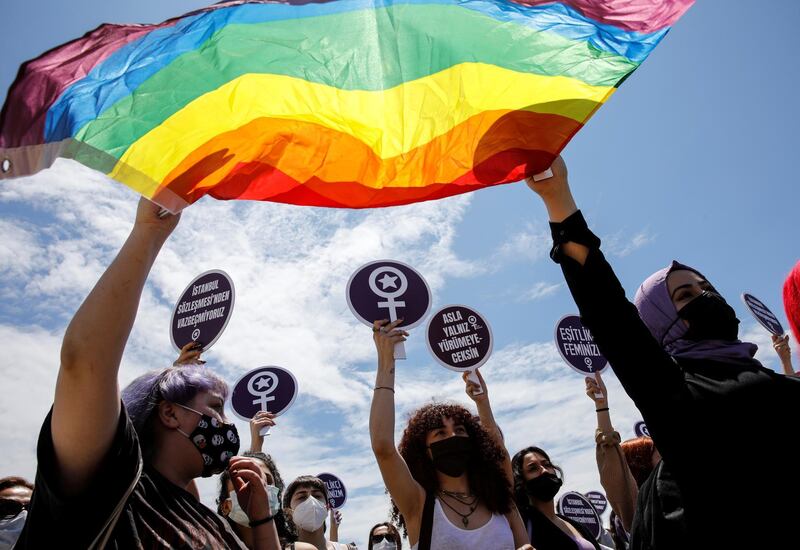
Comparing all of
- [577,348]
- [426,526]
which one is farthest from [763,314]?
[426,526]

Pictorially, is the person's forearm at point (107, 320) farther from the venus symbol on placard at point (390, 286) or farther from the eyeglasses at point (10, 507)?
the venus symbol on placard at point (390, 286)

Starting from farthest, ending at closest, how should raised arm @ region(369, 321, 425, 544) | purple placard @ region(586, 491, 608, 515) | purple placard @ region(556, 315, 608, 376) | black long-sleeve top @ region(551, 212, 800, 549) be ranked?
purple placard @ region(586, 491, 608, 515)
purple placard @ region(556, 315, 608, 376)
raised arm @ region(369, 321, 425, 544)
black long-sleeve top @ region(551, 212, 800, 549)

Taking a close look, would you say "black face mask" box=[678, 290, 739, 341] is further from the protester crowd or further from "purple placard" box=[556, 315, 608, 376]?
"purple placard" box=[556, 315, 608, 376]

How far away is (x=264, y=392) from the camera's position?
22.5 ft

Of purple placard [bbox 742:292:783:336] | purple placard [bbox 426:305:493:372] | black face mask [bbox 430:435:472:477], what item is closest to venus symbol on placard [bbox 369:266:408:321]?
purple placard [bbox 426:305:493:372]

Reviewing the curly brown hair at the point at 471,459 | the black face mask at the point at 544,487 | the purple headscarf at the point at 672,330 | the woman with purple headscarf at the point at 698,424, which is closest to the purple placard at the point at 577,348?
the black face mask at the point at 544,487

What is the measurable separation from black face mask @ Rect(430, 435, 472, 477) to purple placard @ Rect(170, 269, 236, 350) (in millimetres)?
2448

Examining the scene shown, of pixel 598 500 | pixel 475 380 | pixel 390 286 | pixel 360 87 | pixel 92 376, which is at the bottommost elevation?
pixel 598 500

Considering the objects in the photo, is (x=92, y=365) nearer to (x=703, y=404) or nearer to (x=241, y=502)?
(x=241, y=502)

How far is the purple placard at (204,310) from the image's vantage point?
5.50m

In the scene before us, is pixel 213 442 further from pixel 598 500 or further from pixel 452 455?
pixel 598 500

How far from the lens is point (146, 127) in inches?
95.1

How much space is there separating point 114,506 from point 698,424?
1.75 meters

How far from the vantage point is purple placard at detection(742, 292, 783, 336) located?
757 cm
